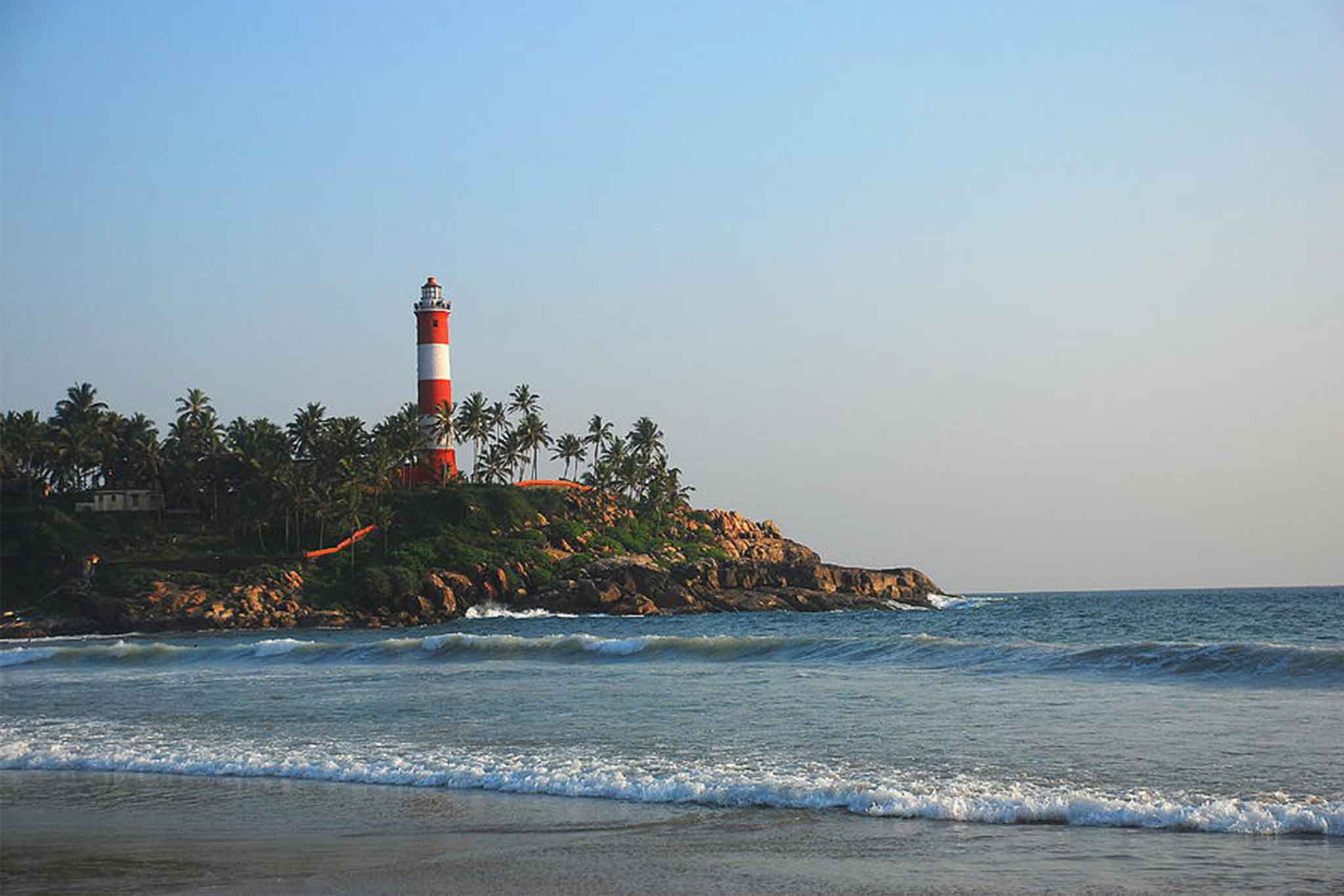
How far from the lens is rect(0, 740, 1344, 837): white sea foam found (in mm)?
11594

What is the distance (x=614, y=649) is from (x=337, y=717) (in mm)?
12590

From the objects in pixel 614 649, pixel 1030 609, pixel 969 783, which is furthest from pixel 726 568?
pixel 969 783

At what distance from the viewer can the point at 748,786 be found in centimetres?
1357

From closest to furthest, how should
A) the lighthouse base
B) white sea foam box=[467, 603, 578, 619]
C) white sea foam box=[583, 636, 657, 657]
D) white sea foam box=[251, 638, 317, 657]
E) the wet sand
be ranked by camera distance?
1. the wet sand
2. white sea foam box=[583, 636, 657, 657]
3. white sea foam box=[251, 638, 317, 657]
4. white sea foam box=[467, 603, 578, 619]
5. the lighthouse base

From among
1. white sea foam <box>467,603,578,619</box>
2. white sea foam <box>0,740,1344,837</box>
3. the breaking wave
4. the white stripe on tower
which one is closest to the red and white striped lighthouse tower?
the white stripe on tower

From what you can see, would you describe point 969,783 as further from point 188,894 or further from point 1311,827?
point 188,894

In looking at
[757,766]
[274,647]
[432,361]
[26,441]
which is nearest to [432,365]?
[432,361]

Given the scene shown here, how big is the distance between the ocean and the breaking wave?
133 millimetres

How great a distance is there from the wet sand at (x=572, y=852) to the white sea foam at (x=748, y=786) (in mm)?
349

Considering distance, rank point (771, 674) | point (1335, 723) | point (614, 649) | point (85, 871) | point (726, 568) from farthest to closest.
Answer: point (726, 568), point (614, 649), point (771, 674), point (1335, 723), point (85, 871)

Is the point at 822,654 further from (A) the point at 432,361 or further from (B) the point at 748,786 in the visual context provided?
(A) the point at 432,361

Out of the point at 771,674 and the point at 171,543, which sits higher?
the point at 171,543

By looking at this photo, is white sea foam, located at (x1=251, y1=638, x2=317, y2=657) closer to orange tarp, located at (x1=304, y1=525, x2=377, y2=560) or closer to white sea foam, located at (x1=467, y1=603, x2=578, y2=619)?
white sea foam, located at (x1=467, y1=603, x2=578, y2=619)

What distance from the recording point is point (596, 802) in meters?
13.3
